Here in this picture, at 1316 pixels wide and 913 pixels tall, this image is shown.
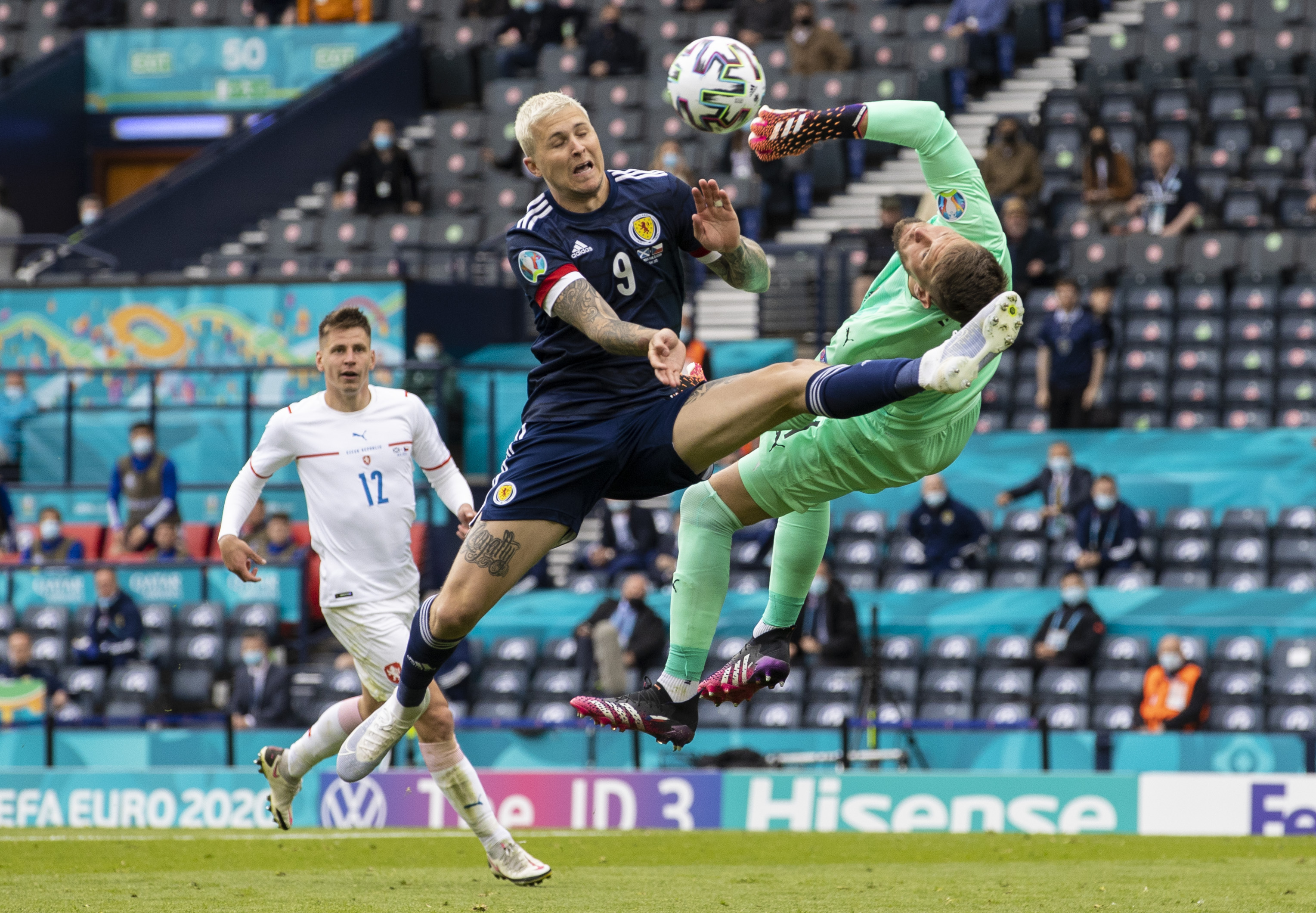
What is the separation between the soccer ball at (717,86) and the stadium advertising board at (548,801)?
642 cm

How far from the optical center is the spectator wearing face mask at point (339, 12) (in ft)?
84.8

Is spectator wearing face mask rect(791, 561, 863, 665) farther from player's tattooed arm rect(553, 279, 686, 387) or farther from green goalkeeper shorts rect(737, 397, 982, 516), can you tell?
player's tattooed arm rect(553, 279, 686, 387)

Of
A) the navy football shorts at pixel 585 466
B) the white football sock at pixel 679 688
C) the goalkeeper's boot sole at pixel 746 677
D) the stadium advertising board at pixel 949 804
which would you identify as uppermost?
the navy football shorts at pixel 585 466

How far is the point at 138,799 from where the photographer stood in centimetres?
1380

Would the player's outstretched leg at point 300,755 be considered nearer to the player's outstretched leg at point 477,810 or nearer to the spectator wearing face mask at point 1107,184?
the player's outstretched leg at point 477,810

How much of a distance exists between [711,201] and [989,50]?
16184 millimetres

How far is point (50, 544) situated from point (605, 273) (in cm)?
1232

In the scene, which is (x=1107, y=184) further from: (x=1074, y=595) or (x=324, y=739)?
(x=324, y=739)

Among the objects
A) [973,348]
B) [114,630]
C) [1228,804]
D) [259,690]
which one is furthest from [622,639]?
[973,348]

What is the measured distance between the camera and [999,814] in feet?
42.1

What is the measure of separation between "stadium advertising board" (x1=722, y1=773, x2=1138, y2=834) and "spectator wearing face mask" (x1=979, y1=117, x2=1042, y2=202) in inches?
327

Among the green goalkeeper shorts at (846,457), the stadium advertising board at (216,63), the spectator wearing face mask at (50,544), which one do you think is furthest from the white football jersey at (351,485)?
the stadium advertising board at (216,63)

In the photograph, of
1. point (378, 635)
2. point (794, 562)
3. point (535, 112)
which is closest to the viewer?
point (535, 112)

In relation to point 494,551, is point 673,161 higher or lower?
higher
